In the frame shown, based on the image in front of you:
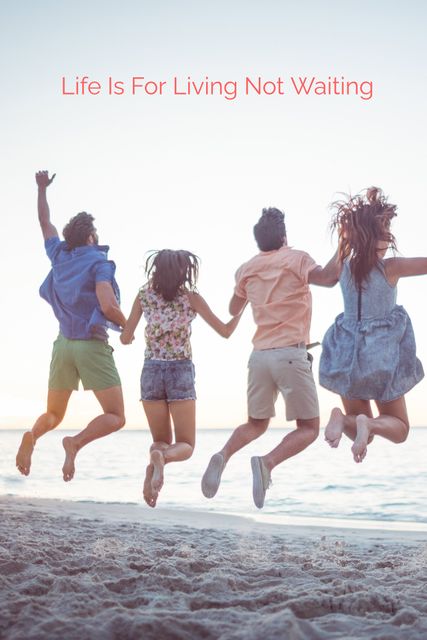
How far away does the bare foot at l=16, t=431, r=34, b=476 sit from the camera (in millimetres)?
6852

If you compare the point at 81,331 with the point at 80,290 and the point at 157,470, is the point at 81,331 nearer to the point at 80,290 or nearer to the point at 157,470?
the point at 80,290

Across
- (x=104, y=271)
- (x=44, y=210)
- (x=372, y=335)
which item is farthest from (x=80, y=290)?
(x=372, y=335)

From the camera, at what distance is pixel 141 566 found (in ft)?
19.1

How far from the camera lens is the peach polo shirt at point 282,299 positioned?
6414 mm

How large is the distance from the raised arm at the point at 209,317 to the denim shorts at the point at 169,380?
0.37 m

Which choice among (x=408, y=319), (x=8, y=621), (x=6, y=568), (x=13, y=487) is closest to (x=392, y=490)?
(x=13, y=487)

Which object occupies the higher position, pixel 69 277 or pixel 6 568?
pixel 69 277

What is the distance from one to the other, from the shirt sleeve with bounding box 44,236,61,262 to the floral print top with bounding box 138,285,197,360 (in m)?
1.09

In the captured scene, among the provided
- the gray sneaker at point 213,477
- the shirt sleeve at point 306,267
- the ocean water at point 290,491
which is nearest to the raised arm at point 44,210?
the shirt sleeve at point 306,267

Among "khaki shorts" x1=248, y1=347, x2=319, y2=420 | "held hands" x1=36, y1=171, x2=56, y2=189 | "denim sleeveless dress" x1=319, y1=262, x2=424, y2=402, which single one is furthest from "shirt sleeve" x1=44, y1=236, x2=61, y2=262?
"denim sleeveless dress" x1=319, y1=262, x2=424, y2=402

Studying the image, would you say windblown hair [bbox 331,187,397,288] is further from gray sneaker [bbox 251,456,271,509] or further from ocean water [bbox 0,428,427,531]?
ocean water [bbox 0,428,427,531]

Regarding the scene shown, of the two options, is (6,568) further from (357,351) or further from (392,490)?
(392,490)

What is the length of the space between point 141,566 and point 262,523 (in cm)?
632

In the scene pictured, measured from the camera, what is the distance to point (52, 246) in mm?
7305
